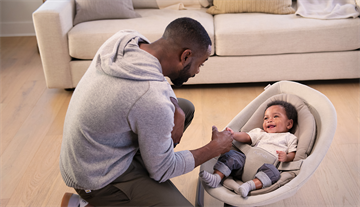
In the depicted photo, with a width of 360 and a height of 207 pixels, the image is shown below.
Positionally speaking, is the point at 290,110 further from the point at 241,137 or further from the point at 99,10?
the point at 99,10

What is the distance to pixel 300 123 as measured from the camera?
1612mm

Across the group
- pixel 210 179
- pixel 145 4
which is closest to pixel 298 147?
pixel 210 179

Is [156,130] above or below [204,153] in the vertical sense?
above

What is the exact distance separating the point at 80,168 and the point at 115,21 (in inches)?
65.2

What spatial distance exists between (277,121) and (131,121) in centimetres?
89

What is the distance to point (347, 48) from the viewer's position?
2.37 metres

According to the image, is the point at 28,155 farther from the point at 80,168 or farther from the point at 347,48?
the point at 347,48

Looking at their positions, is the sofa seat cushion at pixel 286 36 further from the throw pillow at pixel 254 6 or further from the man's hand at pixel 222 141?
the man's hand at pixel 222 141

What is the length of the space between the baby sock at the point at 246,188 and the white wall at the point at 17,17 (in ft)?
10.8

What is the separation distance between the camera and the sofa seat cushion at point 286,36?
231cm

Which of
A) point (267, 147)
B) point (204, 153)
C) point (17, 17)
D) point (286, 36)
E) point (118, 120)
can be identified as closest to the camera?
point (118, 120)

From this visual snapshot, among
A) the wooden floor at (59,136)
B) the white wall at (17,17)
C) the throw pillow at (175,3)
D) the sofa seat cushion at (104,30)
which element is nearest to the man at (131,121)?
the wooden floor at (59,136)

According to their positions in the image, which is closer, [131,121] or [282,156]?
[131,121]

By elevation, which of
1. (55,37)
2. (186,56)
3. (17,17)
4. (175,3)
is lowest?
(17,17)
